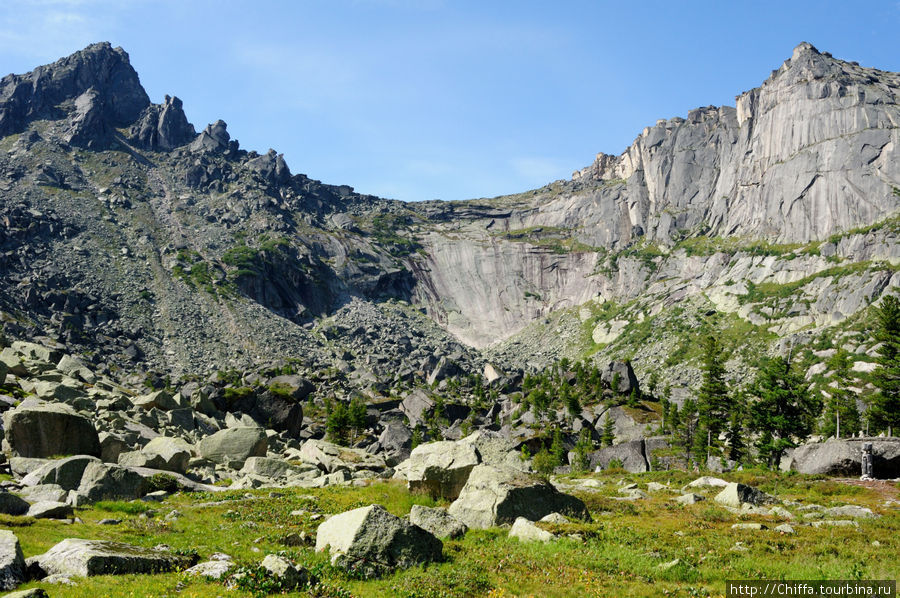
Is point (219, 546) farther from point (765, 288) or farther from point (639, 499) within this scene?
point (765, 288)

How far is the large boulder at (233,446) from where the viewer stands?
4878cm

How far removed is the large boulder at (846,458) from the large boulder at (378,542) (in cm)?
4046

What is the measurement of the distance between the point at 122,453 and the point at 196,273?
170 m

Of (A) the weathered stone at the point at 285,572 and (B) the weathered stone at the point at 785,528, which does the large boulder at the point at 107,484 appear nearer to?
(A) the weathered stone at the point at 285,572

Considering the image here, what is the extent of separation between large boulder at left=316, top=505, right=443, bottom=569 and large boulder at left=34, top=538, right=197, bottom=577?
189 inches

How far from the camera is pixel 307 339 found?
18488cm

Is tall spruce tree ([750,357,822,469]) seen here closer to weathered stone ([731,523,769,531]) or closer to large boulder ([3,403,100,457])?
weathered stone ([731,523,769,531])

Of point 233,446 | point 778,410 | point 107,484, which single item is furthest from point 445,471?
point 778,410

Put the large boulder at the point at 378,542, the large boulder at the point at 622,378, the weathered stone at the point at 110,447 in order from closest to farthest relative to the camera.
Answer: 1. the large boulder at the point at 378,542
2. the weathered stone at the point at 110,447
3. the large boulder at the point at 622,378

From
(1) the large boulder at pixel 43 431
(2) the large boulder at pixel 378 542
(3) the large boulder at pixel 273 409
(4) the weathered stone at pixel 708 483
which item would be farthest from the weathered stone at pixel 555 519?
(3) the large boulder at pixel 273 409

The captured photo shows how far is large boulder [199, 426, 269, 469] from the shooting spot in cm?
4878

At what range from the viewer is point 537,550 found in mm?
19125

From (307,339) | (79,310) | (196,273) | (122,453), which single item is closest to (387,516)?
(122,453)

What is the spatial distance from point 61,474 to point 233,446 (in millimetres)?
21233
